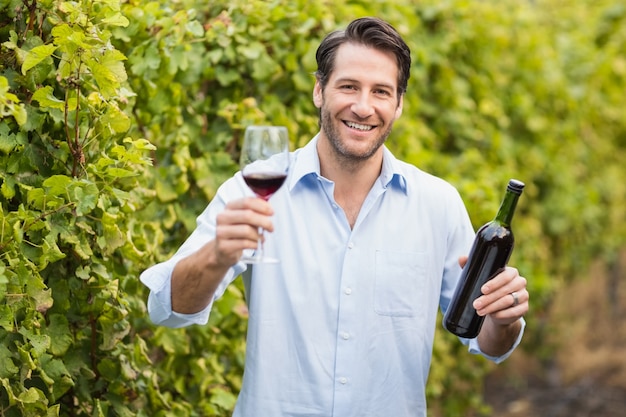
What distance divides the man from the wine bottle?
0.19ft

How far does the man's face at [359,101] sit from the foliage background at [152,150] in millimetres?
502

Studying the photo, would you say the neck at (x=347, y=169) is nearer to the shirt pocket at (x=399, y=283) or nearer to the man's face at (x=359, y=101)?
the man's face at (x=359, y=101)

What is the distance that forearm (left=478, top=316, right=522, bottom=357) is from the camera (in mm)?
2758

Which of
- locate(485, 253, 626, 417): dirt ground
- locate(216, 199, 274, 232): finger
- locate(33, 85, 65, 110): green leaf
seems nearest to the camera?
locate(216, 199, 274, 232): finger

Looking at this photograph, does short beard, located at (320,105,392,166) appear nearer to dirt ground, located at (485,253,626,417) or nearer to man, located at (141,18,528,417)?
man, located at (141,18,528,417)

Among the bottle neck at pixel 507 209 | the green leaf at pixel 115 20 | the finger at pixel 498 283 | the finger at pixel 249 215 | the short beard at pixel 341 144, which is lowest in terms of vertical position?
the finger at pixel 498 283

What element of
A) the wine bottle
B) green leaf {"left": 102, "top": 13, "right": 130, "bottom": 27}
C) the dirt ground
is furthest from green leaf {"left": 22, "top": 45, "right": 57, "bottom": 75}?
the dirt ground

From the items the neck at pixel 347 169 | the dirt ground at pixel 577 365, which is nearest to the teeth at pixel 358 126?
the neck at pixel 347 169

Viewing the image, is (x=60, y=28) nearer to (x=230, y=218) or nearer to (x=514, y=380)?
(x=230, y=218)

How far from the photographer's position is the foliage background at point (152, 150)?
2535 mm

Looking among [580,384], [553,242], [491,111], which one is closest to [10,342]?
[491,111]

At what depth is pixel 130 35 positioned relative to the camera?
3143mm

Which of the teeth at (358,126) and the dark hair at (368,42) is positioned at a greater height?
the dark hair at (368,42)

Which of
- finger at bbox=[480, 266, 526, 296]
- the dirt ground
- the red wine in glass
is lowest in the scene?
the dirt ground
